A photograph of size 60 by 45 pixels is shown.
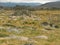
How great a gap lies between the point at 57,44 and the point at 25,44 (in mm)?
4745

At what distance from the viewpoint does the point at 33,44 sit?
31578 millimetres

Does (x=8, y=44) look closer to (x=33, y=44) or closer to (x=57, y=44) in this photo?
(x=33, y=44)

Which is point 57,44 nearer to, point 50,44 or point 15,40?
point 50,44

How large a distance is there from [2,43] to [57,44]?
269 inches

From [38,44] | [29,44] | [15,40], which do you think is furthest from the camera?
[15,40]

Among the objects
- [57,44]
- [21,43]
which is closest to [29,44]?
[21,43]

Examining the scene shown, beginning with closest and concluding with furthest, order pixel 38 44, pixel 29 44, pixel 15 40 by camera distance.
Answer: pixel 29 44 → pixel 38 44 → pixel 15 40

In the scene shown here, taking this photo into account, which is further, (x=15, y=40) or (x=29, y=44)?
(x=15, y=40)

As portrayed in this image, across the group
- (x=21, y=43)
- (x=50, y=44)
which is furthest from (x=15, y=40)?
(x=50, y=44)

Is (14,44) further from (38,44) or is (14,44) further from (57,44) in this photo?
(57,44)

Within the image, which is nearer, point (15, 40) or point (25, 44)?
point (25, 44)

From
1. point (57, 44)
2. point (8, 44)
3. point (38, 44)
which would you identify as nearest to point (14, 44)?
point (8, 44)

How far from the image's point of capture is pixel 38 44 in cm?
3247

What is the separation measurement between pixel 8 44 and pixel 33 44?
9.82 feet
